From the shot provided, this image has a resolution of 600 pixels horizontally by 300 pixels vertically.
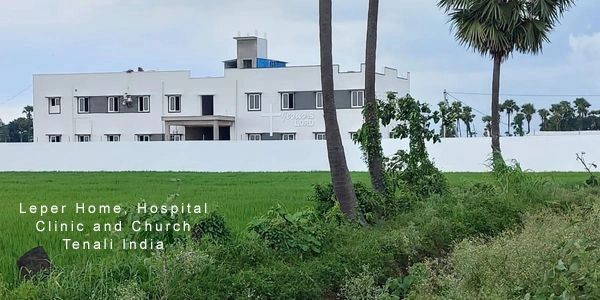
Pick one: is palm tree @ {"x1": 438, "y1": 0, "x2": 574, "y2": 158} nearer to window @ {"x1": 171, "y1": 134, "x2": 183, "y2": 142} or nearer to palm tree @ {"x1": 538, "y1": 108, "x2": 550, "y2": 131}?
window @ {"x1": 171, "y1": 134, "x2": 183, "y2": 142}

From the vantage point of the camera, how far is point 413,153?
527 inches

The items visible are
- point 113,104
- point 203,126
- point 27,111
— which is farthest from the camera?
point 27,111

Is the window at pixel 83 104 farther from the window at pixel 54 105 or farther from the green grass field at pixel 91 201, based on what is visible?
the green grass field at pixel 91 201

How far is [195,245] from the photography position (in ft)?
Result: 24.8

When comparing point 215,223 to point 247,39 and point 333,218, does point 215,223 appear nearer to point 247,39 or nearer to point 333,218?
point 333,218

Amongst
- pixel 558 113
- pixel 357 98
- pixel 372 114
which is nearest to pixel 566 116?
pixel 558 113

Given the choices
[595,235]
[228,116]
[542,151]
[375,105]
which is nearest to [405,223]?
[375,105]

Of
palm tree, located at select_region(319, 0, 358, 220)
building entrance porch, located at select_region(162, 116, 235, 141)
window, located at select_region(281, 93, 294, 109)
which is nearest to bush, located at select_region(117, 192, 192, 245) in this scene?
palm tree, located at select_region(319, 0, 358, 220)

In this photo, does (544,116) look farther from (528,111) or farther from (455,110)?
(455,110)

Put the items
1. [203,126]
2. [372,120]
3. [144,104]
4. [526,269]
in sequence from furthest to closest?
[144,104] → [203,126] → [372,120] → [526,269]

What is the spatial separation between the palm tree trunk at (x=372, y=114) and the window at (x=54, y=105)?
4265 centimetres

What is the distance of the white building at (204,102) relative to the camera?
46.5 m

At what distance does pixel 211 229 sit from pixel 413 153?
20.1 feet

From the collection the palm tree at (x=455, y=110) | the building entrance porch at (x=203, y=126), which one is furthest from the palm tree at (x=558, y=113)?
the palm tree at (x=455, y=110)
